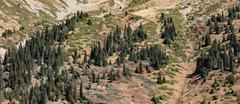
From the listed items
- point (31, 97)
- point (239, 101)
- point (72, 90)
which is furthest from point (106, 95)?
point (239, 101)

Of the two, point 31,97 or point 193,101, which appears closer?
point 31,97

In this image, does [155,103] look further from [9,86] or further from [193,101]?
[9,86]

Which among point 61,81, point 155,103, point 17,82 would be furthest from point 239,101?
point 17,82

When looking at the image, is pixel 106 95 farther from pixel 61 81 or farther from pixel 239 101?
pixel 239 101

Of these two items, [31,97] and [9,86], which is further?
[9,86]

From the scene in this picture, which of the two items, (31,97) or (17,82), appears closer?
(31,97)

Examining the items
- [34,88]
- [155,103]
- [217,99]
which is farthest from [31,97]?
[217,99]

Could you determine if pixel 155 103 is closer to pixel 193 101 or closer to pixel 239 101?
pixel 193 101
